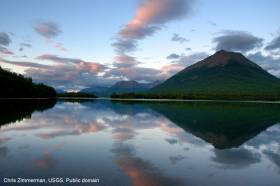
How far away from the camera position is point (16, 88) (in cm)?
12888

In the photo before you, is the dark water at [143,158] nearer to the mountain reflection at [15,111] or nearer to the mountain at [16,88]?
the mountain reflection at [15,111]

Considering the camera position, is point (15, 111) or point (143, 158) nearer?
point (143, 158)

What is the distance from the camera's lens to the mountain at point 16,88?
119m

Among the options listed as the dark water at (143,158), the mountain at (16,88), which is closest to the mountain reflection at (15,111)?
the dark water at (143,158)

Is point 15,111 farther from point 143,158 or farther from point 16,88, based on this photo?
point 16,88

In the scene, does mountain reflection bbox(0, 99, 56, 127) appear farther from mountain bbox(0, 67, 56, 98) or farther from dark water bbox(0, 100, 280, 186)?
mountain bbox(0, 67, 56, 98)

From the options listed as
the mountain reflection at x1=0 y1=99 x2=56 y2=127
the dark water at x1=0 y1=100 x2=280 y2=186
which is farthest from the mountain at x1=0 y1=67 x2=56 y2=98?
the dark water at x1=0 y1=100 x2=280 y2=186

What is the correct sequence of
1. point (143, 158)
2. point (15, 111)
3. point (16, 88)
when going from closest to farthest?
point (143, 158), point (15, 111), point (16, 88)

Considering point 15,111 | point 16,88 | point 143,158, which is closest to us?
point 143,158

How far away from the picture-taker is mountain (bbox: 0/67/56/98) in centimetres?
11899

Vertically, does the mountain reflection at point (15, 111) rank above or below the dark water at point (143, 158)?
above

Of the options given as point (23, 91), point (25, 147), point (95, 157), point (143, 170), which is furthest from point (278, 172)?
point (23, 91)

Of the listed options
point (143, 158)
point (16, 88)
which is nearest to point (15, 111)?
point (143, 158)

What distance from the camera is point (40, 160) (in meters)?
16.4
